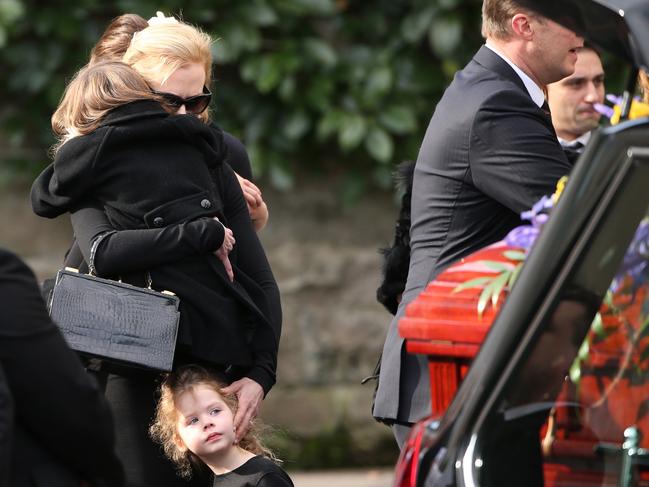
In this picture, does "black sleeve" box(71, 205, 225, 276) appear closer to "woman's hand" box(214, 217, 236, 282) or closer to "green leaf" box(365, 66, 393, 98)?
"woman's hand" box(214, 217, 236, 282)

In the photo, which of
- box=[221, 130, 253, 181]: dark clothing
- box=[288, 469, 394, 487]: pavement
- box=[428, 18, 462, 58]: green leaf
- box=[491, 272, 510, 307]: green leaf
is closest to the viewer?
box=[491, 272, 510, 307]: green leaf

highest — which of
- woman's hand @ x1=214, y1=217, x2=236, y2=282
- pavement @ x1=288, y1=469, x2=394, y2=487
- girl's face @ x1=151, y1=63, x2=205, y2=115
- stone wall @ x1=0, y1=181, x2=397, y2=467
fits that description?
girl's face @ x1=151, y1=63, x2=205, y2=115

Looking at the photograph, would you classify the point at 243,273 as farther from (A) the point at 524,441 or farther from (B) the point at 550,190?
(A) the point at 524,441

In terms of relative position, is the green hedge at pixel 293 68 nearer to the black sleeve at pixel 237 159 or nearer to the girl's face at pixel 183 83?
the black sleeve at pixel 237 159

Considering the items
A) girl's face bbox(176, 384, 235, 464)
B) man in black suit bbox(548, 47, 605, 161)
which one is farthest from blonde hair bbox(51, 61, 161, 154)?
man in black suit bbox(548, 47, 605, 161)

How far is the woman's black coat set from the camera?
330 cm

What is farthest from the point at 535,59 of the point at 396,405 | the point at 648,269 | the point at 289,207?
the point at 289,207

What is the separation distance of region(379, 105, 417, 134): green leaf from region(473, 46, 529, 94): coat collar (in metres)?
3.00

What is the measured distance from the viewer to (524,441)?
2238 mm

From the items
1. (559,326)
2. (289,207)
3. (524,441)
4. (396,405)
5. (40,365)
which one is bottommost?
(289,207)

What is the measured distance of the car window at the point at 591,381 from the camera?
2.16m

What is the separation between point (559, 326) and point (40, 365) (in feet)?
3.10

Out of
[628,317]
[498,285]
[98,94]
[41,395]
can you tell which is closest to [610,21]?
[628,317]

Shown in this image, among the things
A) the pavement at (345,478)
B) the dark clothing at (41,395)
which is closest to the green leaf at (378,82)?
the pavement at (345,478)
